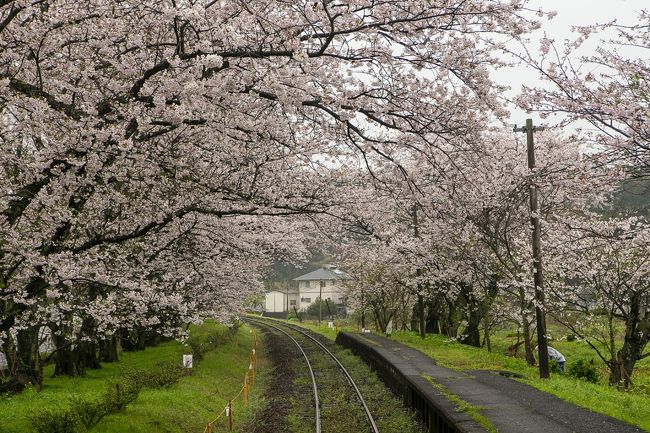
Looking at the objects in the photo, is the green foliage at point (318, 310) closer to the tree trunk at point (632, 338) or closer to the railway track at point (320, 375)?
the railway track at point (320, 375)

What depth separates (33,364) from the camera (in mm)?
17969

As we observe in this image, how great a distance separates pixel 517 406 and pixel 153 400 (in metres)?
9.24

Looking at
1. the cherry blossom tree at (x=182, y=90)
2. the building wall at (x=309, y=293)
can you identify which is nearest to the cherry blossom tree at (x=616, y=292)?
the cherry blossom tree at (x=182, y=90)

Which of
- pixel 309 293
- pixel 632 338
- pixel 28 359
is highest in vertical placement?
pixel 309 293

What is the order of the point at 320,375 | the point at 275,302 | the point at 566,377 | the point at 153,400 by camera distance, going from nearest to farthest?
1. the point at 153,400
2. the point at 566,377
3. the point at 320,375
4. the point at 275,302

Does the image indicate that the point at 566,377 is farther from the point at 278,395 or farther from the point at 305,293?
the point at 305,293

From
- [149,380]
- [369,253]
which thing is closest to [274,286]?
[369,253]

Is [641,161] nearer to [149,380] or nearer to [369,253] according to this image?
[149,380]

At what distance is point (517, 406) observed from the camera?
1278 centimetres

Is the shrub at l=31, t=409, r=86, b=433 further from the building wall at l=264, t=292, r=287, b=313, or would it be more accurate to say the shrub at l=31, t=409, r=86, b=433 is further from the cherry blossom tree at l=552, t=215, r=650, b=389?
the building wall at l=264, t=292, r=287, b=313

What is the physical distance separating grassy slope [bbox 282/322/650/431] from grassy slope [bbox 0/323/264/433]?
24.1 feet

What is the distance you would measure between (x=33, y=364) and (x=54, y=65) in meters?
11.4

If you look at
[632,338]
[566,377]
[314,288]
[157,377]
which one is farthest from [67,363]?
[314,288]

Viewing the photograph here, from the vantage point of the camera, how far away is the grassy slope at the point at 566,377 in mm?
12375
